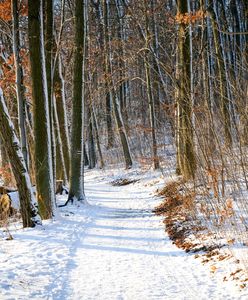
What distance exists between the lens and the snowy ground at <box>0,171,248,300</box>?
438 cm

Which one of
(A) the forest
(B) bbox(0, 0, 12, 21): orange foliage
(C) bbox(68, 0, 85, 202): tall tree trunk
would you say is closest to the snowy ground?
(A) the forest

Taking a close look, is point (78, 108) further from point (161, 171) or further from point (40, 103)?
point (161, 171)

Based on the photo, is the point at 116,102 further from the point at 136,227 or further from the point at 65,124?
the point at 136,227

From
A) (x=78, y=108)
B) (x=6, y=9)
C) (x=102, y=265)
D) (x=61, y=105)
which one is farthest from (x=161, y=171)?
(x=6, y=9)

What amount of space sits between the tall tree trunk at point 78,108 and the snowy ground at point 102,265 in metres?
2.25

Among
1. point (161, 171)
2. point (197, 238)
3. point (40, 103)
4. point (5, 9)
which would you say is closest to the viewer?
point (197, 238)

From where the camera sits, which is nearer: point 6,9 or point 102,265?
point 102,265

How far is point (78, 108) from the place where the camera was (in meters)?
11.0

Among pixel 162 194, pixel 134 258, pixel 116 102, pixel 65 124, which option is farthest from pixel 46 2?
pixel 116 102

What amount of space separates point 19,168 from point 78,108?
13.0 feet

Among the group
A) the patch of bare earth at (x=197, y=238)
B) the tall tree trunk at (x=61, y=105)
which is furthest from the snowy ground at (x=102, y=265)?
the tall tree trunk at (x=61, y=105)

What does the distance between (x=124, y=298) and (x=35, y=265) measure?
1601mm

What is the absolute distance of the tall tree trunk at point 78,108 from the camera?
11.0 m

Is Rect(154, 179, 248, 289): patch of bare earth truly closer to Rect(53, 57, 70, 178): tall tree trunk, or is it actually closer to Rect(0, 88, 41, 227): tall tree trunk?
Rect(0, 88, 41, 227): tall tree trunk
